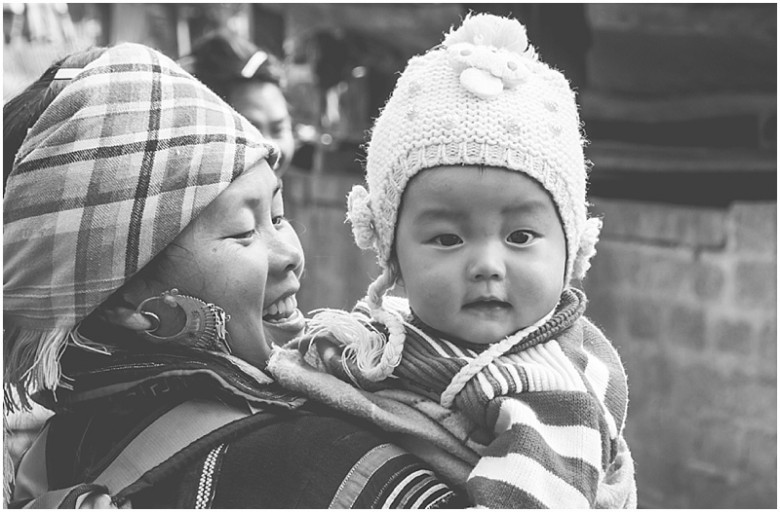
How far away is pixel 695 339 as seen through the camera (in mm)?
5512

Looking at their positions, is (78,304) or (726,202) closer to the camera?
(78,304)

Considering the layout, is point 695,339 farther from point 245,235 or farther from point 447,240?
point 245,235

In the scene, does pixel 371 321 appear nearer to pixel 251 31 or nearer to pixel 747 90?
pixel 747 90

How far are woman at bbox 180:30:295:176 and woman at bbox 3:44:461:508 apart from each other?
10.2 ft

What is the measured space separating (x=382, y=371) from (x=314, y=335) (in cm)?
20

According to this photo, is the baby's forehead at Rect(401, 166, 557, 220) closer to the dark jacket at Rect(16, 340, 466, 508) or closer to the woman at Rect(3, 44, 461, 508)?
the woman at Rect(3, 44, 461, 508)

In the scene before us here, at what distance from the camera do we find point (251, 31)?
8773 mm

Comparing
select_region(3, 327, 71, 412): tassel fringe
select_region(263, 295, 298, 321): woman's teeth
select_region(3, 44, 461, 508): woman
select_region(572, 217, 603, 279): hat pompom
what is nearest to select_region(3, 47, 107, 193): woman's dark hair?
select_region(3, 44, 461, 508): woman

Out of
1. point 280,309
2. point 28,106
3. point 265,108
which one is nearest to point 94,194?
point 28,106

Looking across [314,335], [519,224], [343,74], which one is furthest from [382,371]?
[343,74]

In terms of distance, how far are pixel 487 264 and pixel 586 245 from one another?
1.05 ft

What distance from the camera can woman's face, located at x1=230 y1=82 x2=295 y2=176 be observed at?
5117mm

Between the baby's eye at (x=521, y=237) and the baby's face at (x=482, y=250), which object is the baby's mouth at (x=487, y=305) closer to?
the baby's face at (x=482, y=250)

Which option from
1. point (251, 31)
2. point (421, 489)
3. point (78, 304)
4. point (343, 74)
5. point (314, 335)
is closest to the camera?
point (421, 489)
